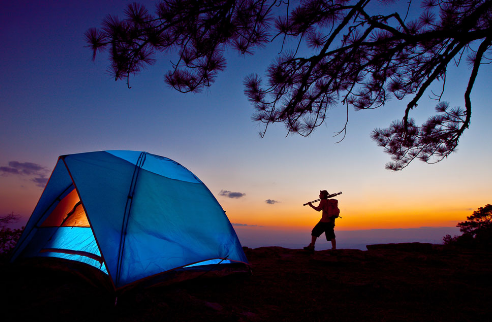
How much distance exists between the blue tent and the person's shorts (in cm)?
431

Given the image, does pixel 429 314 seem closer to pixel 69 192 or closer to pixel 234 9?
pixel 234 9

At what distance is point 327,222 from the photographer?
25.7 ft

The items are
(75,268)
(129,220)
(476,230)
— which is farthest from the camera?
(476,230)

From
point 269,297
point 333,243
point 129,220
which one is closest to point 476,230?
point 333,243

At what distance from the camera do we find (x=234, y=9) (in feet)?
12.2

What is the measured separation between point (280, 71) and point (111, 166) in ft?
11.8

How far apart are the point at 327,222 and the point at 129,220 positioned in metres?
6.25

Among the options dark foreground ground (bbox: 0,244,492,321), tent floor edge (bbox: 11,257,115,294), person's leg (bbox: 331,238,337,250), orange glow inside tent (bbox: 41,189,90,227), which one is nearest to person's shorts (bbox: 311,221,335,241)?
person's leg (bbox: 331,238,337,250)

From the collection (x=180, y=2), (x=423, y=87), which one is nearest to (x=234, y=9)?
(x=180, y=2)

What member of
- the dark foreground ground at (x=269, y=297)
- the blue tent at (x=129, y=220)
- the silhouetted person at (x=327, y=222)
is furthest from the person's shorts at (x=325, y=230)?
the blue tent at (x=129, y=220)

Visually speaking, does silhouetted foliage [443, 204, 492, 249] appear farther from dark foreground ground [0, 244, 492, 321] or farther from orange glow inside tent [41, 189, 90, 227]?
orange glow inside tent [41, 189, 90, 227]

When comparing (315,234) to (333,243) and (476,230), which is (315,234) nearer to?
(333,243)

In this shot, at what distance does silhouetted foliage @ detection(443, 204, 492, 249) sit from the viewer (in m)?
9.68

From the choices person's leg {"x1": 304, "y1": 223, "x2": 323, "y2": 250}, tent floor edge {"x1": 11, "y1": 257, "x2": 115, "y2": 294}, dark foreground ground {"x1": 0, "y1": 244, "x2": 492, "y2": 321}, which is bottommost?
dark foreground ground {"x1": 0, "y1": 244, "x2": 492, "y2": 321}
